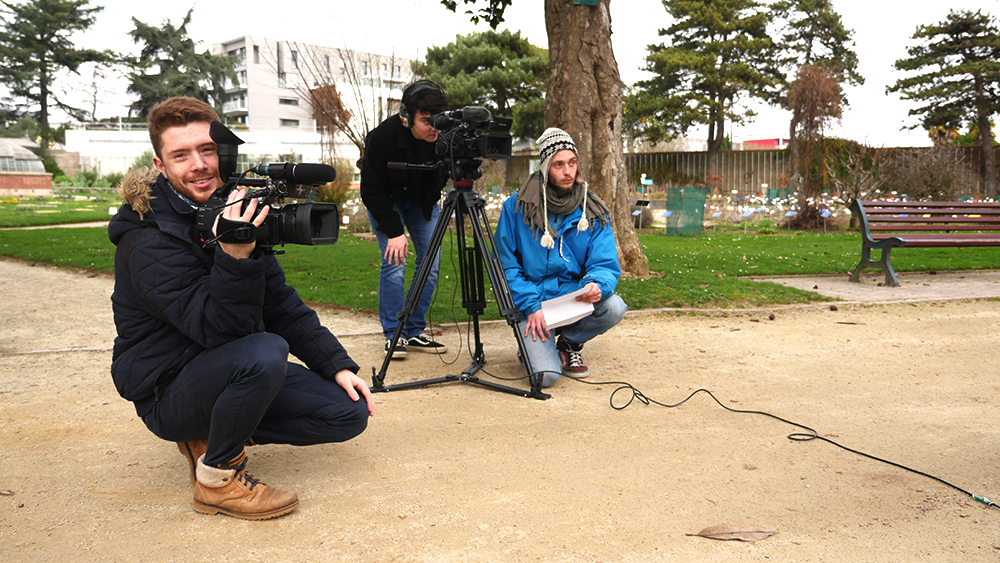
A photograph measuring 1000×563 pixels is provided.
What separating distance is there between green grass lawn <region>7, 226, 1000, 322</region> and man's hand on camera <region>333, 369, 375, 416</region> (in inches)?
67.1

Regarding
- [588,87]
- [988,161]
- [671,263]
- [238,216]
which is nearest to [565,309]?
[238,216]

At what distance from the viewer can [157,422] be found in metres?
2.59

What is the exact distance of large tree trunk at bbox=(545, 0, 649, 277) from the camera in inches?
294

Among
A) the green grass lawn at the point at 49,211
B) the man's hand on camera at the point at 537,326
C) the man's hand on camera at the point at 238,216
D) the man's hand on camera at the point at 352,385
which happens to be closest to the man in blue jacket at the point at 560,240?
the man's hand on camera at the point at 537,326

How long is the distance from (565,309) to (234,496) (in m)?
2.28

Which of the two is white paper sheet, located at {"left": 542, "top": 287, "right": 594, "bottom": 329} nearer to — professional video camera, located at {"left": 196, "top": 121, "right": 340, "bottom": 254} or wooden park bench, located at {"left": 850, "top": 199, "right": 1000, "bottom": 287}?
professional video camera, located at {"left": 196, "top": 121, "right": 340, "bottom": 254}

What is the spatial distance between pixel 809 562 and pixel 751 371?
2493 millimetres

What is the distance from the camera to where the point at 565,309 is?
4.34m

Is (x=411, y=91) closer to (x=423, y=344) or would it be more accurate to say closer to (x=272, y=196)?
(x=423, y=344)

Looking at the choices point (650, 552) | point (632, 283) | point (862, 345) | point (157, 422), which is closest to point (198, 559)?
point (157, 422)

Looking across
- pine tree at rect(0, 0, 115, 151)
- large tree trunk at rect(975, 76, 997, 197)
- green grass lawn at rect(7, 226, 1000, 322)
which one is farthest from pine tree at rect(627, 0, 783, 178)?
pine tree at rect(0, 0, 115, 151)

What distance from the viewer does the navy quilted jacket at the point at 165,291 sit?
240cm

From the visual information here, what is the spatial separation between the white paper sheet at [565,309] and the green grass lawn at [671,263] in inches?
25.2

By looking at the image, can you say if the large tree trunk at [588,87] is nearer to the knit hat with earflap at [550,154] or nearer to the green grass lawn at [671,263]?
the green grass lawn at [671,263]
